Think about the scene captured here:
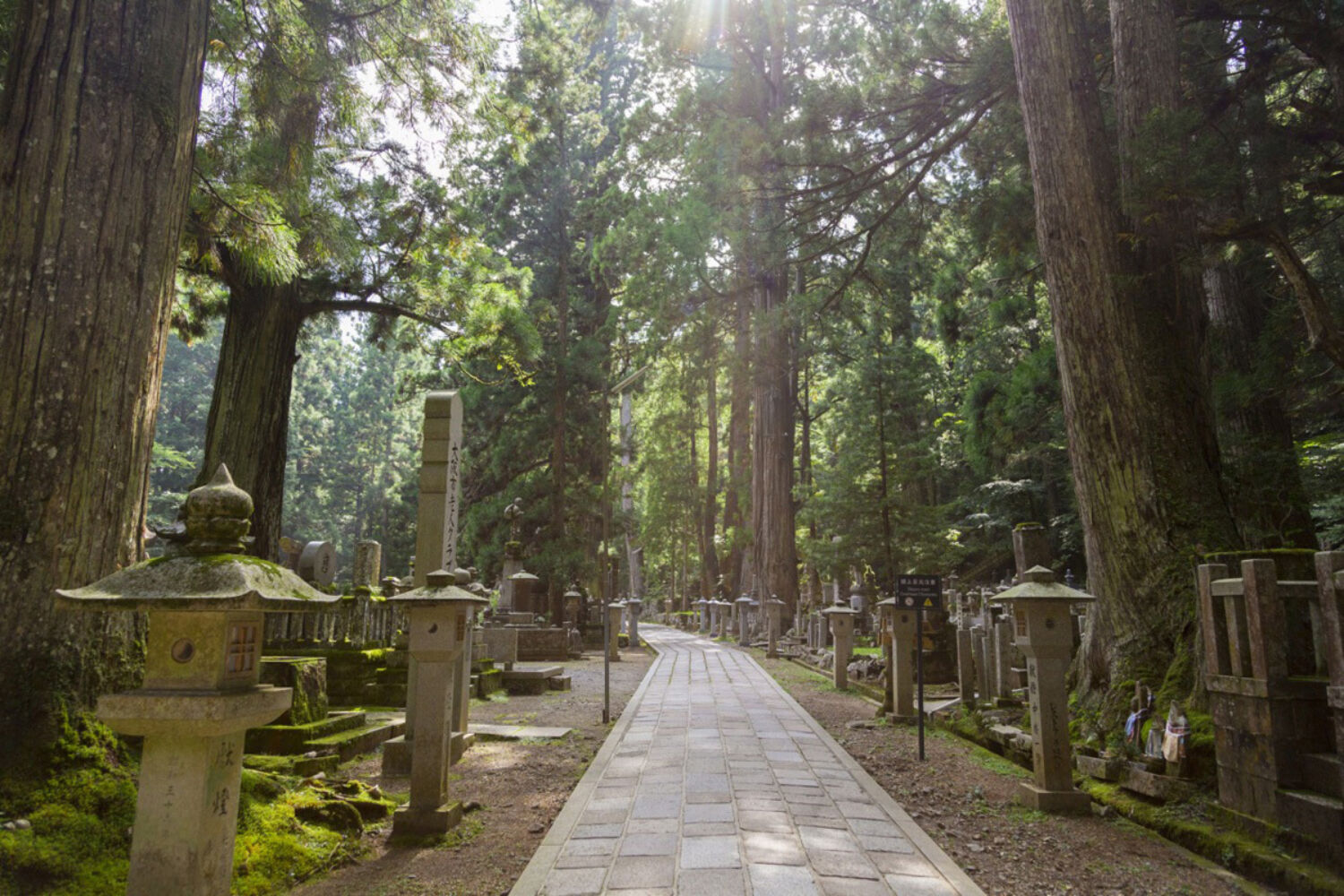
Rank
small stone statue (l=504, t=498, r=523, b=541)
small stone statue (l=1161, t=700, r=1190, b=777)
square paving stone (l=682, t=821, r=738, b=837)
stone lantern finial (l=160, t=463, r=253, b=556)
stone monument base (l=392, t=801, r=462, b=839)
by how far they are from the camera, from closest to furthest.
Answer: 1. stone lantern finial (l=160, t=463, r=253, b=556)
2. square paving stone (l=682, t=821, r=738, b=837)
3. stone monument base (l=392, t=801, r=462, b=839)
4. small stone statue (l=1161, t=700, r=1190, b=777)
5. small stone statue (l=504, t=498, r=523, b=541)

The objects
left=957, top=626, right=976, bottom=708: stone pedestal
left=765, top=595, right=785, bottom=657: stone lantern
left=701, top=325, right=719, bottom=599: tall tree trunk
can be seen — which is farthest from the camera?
left=701, top=325, right=719, bottom=599: tall tree trunk

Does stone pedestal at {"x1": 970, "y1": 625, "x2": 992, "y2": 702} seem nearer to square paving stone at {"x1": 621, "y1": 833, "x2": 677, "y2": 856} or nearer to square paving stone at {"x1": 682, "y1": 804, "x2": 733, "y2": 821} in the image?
square paving stone at {"x1": 682, "y1": 804, "x2": 733, "y2": 821}

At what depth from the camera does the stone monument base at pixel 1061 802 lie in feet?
Answer: 15.6

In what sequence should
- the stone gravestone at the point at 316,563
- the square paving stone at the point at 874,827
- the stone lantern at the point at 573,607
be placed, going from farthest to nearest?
1. the stone lantern at the point at 573,607
2. the stone gravestone at the point at 316,563
3. the square paving stone at the point at 874,827

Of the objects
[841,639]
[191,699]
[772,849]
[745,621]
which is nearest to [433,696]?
[191,699]

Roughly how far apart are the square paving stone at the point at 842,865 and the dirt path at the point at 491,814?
56.6 inches

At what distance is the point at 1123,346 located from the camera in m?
6.46

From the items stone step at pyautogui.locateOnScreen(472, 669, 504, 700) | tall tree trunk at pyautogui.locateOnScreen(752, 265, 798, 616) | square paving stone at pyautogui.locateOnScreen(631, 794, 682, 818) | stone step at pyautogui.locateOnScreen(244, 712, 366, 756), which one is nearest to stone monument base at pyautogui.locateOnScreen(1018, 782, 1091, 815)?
square paving stone at pyautogui.locateOnScreen(631, 794, 682, 818)

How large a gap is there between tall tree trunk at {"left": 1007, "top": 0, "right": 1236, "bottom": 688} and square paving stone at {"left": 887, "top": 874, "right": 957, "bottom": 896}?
3.29 metres

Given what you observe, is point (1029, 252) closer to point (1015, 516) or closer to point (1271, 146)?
point (1271, 146)

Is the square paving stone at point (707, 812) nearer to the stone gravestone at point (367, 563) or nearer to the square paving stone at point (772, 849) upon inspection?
the square paving stone at point (772, 849)

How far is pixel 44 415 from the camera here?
11.0 feet

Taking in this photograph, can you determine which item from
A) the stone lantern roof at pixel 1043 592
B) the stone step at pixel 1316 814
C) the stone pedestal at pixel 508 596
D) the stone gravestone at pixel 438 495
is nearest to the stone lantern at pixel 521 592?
the stone pedestal at pixel 508 596

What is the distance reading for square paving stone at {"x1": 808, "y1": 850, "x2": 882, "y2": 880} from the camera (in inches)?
135
